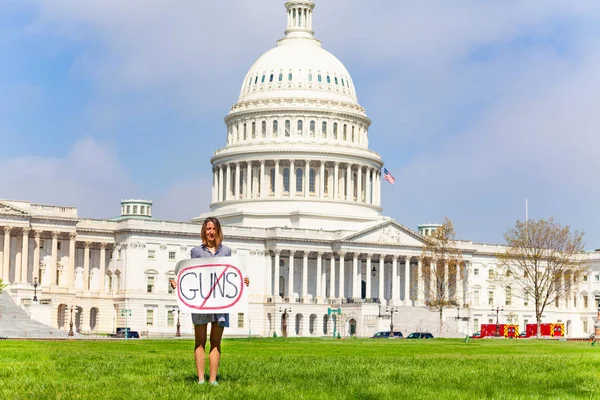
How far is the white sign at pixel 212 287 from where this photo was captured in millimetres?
22328

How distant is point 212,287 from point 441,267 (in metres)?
120

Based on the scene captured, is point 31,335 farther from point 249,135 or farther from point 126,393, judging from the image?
point 126,393

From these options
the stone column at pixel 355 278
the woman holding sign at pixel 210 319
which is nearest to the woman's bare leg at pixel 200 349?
the woman holding sign at pixel 210 319

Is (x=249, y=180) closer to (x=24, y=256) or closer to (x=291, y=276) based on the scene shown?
(x=291, y=276)

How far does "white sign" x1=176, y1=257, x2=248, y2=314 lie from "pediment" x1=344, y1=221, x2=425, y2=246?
13125 centimetres

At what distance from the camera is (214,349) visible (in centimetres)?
2273

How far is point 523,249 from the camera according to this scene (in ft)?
475

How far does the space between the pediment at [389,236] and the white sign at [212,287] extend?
131 m

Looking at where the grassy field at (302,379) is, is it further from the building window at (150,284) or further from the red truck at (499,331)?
the red truck at (499,331)

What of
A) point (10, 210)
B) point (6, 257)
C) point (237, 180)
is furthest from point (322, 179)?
point (6, 257)

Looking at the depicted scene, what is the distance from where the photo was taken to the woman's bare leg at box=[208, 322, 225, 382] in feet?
73.9

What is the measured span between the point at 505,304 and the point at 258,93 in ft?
165

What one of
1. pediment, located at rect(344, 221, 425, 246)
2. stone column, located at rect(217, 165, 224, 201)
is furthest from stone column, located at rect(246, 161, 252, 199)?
pediment, located at rect(344, 221, 425, 246)

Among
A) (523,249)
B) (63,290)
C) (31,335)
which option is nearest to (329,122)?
(523,249)
